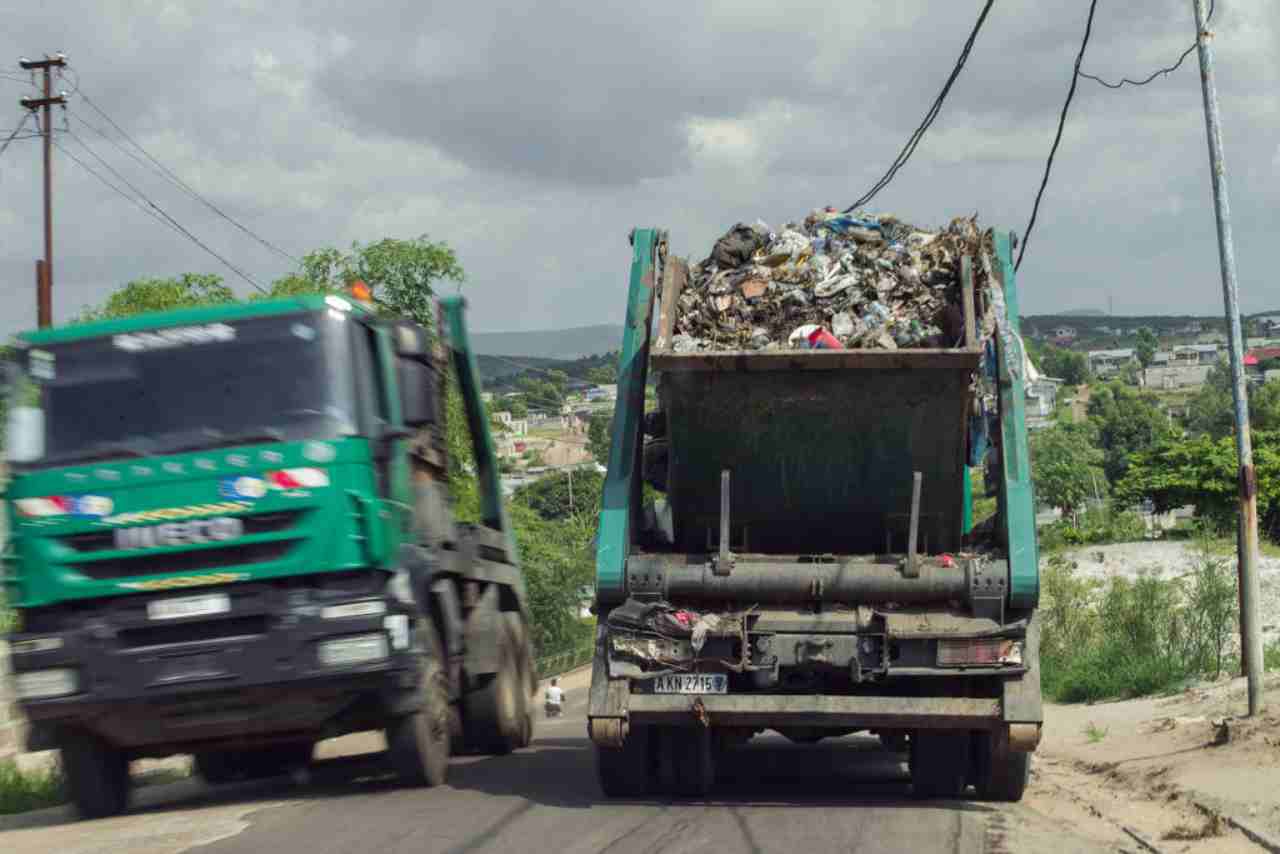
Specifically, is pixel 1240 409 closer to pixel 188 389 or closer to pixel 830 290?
Answer: pixel 830 290

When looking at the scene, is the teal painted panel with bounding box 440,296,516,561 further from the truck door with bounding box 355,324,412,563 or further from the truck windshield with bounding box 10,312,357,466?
the truck windshield with bounding box 10,312,357,466

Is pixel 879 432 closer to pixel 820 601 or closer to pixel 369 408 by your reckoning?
pixel 820 601

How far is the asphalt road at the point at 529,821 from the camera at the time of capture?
802cm

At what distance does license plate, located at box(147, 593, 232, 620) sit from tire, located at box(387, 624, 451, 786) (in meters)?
1.27

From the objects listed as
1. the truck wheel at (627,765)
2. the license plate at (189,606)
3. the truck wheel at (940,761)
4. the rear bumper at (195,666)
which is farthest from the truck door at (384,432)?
the truck wheel at (940,761)

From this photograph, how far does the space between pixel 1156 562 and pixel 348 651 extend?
3352 centimetres

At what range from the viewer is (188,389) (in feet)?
30.9

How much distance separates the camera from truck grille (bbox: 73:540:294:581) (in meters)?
9.05

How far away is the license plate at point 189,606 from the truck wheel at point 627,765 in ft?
7.56

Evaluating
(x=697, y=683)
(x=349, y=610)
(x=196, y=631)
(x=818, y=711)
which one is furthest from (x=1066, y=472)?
(x=196, y=631)

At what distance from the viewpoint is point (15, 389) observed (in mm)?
9555

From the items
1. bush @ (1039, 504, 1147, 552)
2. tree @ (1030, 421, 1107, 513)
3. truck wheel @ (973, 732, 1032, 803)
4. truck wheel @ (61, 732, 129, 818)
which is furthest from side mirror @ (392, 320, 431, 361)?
tree @ (1030, 421, 1107, 513)

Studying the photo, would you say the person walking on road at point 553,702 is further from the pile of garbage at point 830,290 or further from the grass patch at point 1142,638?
the pile of garbage at point 830,290

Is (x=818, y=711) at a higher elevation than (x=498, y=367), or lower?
lower
